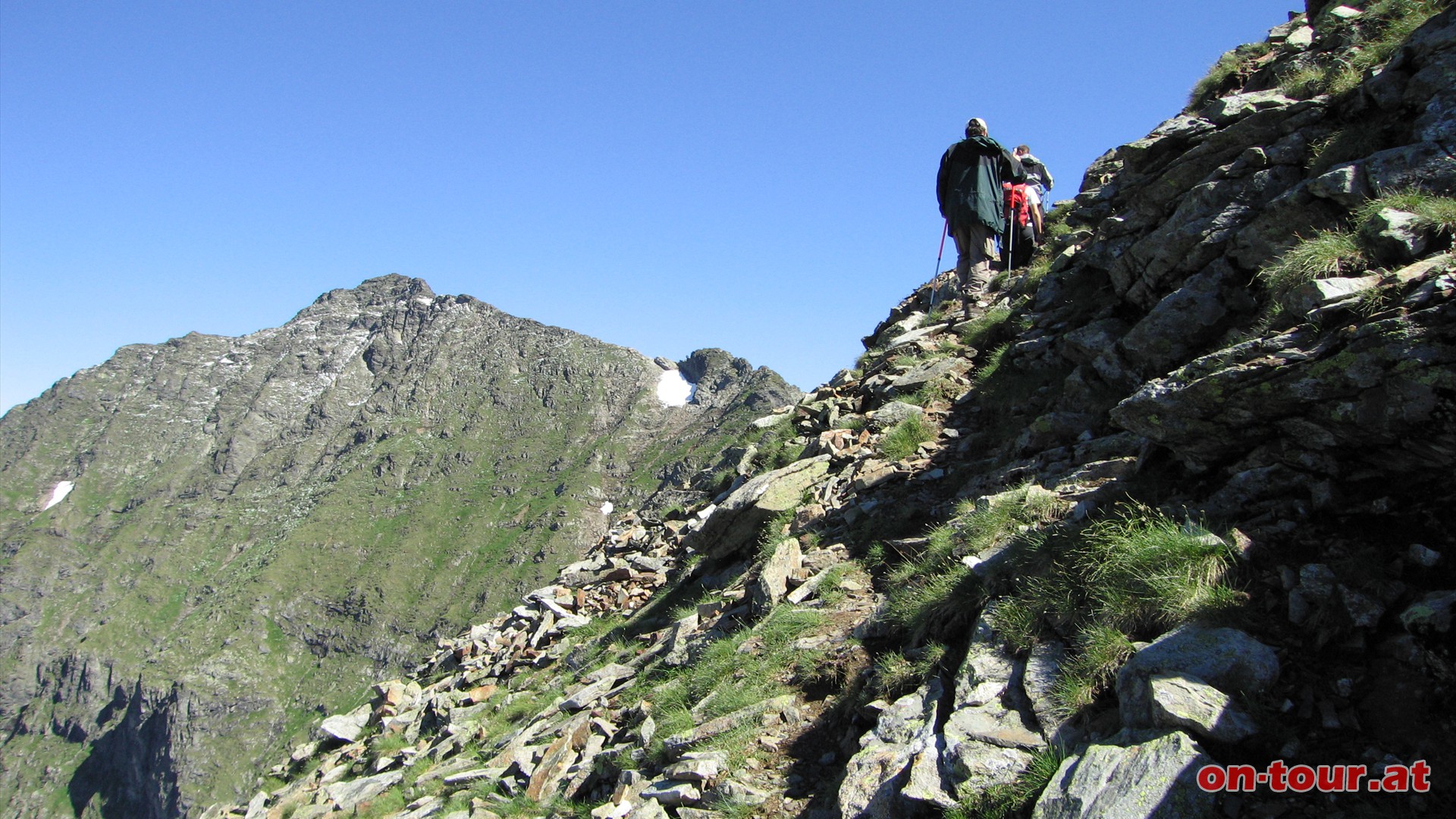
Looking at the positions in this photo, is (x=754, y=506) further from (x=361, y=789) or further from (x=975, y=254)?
(x=975, y=254)

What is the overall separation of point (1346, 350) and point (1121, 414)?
1710 millimetres

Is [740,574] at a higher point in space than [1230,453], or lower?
lower

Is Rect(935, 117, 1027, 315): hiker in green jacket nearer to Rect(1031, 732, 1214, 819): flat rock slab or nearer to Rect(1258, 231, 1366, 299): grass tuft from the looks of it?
Rect(1258, 231, 1366, 299): grass tuft

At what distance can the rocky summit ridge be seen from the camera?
15.3ft

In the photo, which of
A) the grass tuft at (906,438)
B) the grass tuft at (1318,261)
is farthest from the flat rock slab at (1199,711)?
the grass tuft at (906,438)

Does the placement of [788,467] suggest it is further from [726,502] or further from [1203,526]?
[1203,526]

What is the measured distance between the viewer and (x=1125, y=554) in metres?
5.95

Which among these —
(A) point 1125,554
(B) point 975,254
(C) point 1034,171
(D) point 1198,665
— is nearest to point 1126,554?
(A) point 1125,554

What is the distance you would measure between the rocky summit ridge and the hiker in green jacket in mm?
2966

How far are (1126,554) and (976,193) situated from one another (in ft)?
42.5

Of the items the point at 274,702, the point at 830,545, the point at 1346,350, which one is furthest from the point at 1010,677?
the point at 274,702

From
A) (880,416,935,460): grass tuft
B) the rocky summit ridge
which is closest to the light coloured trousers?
the rocky summit ridge

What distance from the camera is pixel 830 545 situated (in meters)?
10.9

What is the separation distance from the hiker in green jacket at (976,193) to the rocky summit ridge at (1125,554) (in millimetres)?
2966
